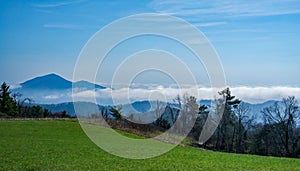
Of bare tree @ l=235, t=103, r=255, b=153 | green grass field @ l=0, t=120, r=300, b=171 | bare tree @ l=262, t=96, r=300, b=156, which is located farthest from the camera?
bare tree @ l=235, t=103, r=255, b=153

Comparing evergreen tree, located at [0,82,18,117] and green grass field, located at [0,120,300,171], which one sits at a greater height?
evergreen tree, located at [0,82,18,117]

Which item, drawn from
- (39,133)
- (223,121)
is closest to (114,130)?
(39,133)

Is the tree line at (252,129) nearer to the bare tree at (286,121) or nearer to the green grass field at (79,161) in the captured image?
the bare tree at (286,121)

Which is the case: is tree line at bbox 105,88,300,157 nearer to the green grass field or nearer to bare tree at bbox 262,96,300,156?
bare tree at bbox 262,96,300,156

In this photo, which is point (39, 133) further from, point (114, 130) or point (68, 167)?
point (68, 167)

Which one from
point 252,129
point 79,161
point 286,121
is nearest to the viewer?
point 79,161

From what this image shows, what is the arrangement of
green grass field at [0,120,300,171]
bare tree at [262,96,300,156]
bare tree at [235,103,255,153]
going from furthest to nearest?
bare tree at [235,103,255,153]
bare tree at [262,96,300,156]
green grass field at [0,120,300,171]

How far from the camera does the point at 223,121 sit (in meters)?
78.8

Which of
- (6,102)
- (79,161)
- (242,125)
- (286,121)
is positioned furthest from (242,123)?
(79,161)

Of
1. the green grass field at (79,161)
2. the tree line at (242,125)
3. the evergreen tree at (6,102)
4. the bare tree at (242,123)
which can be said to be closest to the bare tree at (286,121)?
the tree line at (242,125)

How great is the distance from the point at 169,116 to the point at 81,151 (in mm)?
44214

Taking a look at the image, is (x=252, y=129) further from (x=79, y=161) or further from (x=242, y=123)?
(x=79, y=161)

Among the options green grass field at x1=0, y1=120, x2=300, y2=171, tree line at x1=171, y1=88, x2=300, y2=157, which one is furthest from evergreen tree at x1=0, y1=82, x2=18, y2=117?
green grass field at x1=0, y1=120, x2=300, y2=171

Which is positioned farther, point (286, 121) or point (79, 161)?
point (286, 121)
